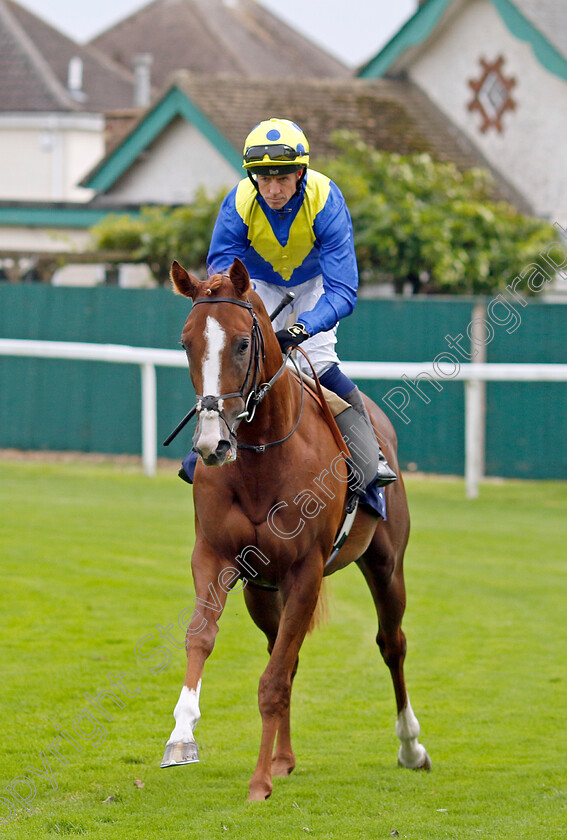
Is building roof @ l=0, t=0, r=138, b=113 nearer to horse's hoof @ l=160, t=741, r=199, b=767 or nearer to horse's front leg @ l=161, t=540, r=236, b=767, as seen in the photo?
horse's front leg @ l=161, t=540, r=236, b=767

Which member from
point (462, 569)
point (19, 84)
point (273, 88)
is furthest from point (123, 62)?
point (462, 569)

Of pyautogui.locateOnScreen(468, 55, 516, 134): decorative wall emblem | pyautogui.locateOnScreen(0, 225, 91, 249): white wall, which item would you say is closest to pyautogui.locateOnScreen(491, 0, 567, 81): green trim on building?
pyautogui.locateOnScreen(468, 55, 516, 134): decorative wall emblem

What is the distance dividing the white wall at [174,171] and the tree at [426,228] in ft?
12.5

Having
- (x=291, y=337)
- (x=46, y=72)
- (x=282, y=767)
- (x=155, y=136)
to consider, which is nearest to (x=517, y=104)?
Answer: (x=155, y=136)

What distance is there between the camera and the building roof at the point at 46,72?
43875 millimetres

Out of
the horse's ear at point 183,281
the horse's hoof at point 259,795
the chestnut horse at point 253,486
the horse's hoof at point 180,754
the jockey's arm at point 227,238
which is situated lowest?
the horse's hoof at point 259,795

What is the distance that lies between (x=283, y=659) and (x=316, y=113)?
16.4 m

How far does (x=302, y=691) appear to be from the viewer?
7.07 metres

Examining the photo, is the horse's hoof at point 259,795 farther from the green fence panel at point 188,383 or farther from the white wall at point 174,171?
the white wall at point 174,171

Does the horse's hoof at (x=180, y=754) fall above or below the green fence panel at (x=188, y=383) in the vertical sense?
below

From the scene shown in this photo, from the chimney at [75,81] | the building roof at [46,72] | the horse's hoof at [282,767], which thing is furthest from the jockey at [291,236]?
the chimney at [75,81]

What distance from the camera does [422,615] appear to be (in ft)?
28.9

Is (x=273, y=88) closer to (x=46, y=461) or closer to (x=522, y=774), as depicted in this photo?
(x=46, y=461)

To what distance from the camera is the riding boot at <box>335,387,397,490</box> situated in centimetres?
570
